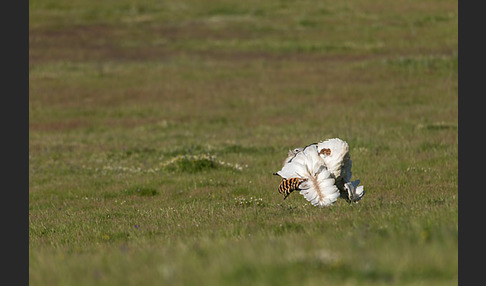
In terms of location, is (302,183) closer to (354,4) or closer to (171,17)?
(171,17)

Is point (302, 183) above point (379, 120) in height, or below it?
above

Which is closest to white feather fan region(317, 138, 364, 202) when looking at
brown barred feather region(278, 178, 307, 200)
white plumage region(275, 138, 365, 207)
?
white plumage region(275, 138, 365, 207)

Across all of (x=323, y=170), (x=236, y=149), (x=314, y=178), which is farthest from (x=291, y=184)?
(x=236, y=149)

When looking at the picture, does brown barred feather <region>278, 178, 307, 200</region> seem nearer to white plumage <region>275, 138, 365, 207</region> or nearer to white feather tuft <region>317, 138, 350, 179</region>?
white plumage <region>275, 138, 365, 207</region>

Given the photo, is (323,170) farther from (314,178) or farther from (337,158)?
(337,158)

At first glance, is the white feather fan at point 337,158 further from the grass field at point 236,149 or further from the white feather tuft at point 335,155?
the grass field at point 236,149

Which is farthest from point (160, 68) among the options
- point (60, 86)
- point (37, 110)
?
point (37, 110)

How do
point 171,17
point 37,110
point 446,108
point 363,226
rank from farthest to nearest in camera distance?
point 171,17
point 37,110
point 446,108
point 363,226

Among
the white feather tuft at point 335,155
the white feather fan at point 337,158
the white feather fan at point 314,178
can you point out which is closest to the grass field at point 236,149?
the white feather fan at point 314,178

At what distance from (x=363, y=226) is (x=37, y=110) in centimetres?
2993

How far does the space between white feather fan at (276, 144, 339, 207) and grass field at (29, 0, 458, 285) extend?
313 millimetres

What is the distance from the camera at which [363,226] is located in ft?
25.8

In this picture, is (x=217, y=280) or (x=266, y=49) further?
(x=266, y=49)

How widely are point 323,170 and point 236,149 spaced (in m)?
12.5
